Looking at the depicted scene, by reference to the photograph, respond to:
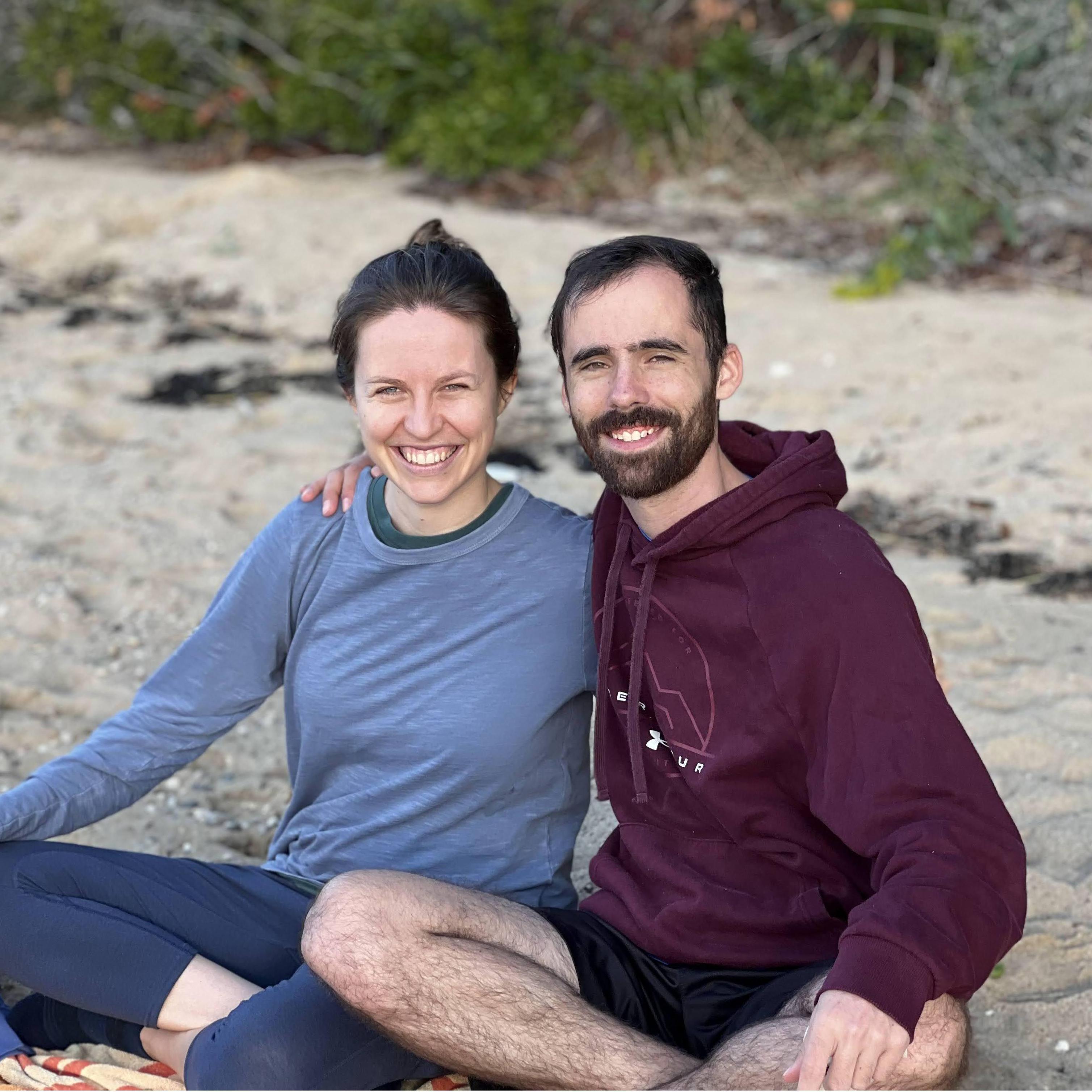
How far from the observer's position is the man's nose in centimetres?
229

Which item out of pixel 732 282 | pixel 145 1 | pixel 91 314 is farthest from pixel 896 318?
pixel 145 1

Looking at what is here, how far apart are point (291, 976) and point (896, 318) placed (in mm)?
4602

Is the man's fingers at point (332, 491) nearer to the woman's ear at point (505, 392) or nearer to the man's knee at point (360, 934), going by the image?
the woman's ear at point (505, 392)

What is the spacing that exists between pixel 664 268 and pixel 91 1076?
1681 millimetres

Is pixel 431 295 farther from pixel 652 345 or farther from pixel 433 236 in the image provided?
pixel 652 345

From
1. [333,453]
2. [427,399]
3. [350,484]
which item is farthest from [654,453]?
[333,453]

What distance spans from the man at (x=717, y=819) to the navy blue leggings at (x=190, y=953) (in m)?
0.14

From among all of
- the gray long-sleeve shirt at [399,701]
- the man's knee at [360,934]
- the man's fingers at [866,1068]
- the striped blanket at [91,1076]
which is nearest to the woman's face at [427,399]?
the gray long-sleeve shirt at [399,701]

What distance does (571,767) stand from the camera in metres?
2.55

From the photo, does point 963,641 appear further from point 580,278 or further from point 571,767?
point 580,278

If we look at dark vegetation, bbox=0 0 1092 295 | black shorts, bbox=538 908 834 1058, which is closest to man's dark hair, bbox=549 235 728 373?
black shorts, bbox=538 908 834 1058

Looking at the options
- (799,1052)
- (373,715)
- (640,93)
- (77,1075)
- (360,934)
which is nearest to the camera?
(799,1052)

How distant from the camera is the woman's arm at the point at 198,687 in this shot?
255 cm

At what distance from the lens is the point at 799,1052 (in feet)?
6.46
